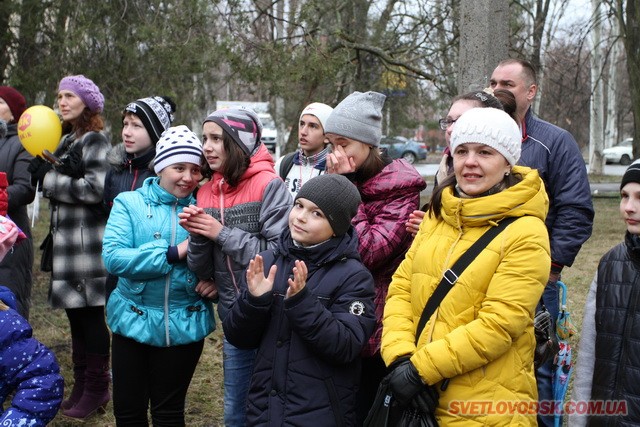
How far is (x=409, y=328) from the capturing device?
3.04 meters

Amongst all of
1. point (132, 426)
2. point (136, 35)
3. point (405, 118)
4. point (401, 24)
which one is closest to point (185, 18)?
point (136, 35)

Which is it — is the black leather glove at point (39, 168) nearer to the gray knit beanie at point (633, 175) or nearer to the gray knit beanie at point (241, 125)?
the gray knit beanie at point (241, 125)

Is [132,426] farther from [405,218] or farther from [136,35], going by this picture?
[136,35]

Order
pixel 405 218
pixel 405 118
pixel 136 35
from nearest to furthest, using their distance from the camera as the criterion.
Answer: pixel 405 218, pixel 136 35, pixel 405 118

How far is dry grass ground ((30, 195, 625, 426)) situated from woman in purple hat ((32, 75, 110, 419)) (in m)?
0.33

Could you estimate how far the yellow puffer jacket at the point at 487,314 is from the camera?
275 cm

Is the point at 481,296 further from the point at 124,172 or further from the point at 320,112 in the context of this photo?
the point at 124,172

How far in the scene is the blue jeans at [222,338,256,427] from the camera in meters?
3.77

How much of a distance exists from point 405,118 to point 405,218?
10.1 m

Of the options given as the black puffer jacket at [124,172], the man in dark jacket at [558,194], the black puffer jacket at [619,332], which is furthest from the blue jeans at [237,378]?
the black puffer jacket at [619,332]

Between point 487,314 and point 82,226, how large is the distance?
306cm

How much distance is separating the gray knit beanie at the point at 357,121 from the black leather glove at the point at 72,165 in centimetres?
189

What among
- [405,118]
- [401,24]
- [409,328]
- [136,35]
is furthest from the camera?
[405,118]

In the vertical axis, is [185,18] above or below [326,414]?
above
